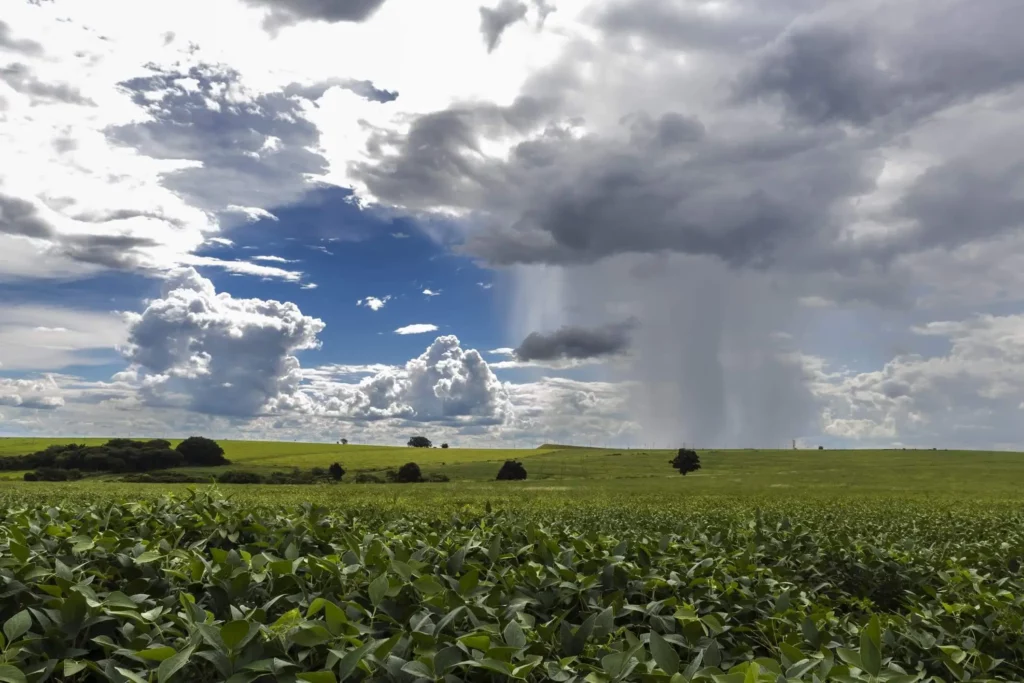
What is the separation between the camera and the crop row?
7.52ft

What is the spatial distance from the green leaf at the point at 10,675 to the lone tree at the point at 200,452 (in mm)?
86708

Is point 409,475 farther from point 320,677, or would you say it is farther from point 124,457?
point 320,677

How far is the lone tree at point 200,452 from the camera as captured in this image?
80.9 m

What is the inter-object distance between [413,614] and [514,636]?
0.57 meters

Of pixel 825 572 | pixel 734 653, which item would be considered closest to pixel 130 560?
pixel 734 653

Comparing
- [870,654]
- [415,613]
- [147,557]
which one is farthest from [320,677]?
[870,654]

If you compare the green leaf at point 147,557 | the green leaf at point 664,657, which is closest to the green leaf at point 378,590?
the green leaf at point 664,657

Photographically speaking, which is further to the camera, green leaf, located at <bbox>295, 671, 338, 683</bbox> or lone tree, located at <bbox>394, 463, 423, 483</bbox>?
lone tree, located at <bbox>394, 463, 423, 483</bbox>

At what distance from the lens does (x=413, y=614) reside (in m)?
2.79

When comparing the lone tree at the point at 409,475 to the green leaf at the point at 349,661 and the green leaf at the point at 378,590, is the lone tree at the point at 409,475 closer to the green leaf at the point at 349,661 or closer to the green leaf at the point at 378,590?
the green leaf at the point at 378,590

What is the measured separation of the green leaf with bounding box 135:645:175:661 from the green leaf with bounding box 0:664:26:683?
1.16 ft

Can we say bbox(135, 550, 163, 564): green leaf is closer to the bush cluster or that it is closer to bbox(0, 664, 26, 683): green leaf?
bbox(0, 664, 26, 683): green leaf

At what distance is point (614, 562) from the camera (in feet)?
12.3

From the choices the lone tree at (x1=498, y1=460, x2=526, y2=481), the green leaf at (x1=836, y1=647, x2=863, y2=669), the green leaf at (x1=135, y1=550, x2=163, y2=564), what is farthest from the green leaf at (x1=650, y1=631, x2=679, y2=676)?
the lone tree at (x1=498, y1=460, x2=526, y2=481)
